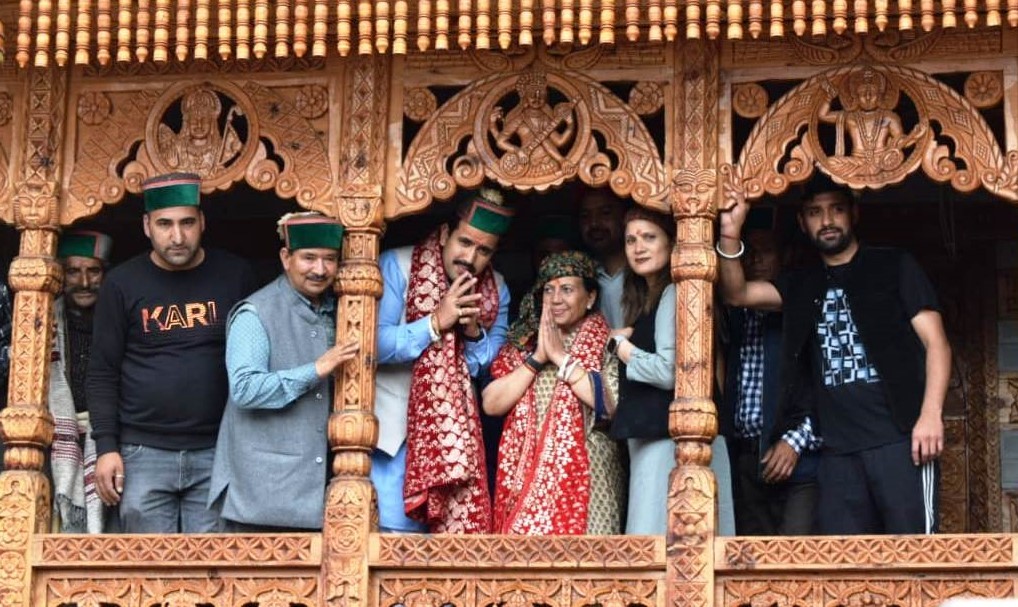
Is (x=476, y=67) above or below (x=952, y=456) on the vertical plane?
above

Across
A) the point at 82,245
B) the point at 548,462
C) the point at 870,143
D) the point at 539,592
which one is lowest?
the point at 539,592

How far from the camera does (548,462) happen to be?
1241 centimetres

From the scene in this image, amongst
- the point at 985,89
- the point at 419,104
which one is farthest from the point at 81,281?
the point at 985,89

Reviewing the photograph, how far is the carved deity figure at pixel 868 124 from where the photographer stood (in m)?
12.2

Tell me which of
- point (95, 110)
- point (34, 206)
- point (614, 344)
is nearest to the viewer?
point (614, 344)

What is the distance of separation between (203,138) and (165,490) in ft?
5.49

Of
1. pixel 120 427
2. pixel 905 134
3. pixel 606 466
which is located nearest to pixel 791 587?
pixel 606 466

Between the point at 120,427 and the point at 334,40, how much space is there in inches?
80.7

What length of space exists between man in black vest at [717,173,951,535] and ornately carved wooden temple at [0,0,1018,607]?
30 cm

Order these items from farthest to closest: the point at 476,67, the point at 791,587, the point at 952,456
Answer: the point at 952,456, the point at 476,67, the point at 791,587

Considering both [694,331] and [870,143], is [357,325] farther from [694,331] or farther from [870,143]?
[870,143]

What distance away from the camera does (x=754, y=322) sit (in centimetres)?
1288

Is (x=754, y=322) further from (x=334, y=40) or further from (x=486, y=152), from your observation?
(x=334, y=40)

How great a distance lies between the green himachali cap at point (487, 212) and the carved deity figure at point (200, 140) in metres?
1.13
